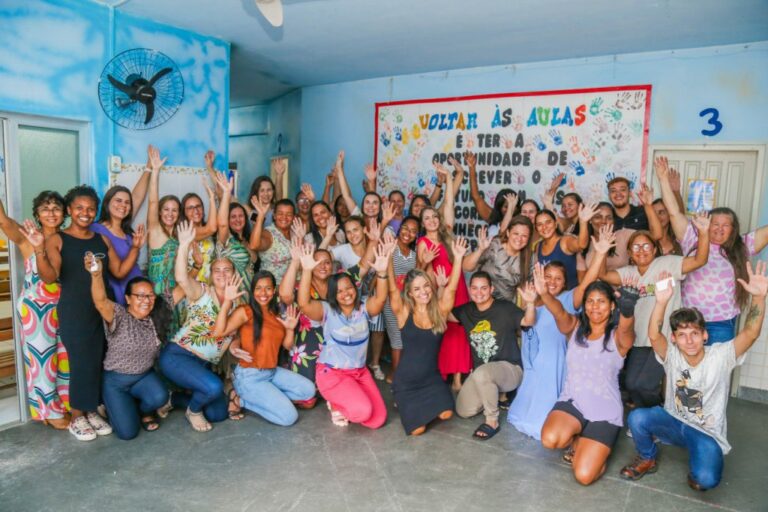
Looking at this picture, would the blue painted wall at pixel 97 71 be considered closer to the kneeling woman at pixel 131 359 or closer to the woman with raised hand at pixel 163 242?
the woman with raised hand at pixel 163 242

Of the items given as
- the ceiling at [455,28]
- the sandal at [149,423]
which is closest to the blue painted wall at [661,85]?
the ceiling at [455,28]

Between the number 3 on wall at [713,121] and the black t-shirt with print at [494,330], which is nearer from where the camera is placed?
the black t-shirt with print at [494,330]

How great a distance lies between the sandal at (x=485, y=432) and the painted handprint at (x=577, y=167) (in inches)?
112

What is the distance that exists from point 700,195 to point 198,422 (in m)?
4.55

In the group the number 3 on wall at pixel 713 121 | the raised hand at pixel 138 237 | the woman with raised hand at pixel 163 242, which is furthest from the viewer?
the number 3 on wall at pixel 713 121

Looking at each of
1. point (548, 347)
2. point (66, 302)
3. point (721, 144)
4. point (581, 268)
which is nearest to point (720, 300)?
point (581, 268)

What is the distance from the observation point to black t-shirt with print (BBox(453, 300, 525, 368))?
4203 mm

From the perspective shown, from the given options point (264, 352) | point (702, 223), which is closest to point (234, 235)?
point (264, 352)

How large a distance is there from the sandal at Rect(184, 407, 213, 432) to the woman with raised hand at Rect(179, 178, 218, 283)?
0.99 metres

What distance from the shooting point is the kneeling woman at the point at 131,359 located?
12.2 ft

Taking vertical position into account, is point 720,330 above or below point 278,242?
below

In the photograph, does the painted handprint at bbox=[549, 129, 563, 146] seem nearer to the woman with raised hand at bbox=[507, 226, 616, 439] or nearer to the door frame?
the woman with raised hand at bbox=[507, 226, 616, 439]

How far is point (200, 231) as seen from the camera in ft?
14.7

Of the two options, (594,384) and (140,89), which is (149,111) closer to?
(140,89)
